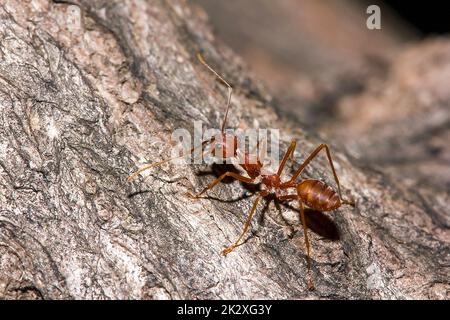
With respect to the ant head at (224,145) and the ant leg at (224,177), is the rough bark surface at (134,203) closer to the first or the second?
the ant leg at (224,177)

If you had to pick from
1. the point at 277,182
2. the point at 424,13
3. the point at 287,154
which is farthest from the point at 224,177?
the point at 424,13

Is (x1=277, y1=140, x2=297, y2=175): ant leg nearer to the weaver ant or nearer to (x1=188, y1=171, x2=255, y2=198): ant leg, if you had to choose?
the weaver ant

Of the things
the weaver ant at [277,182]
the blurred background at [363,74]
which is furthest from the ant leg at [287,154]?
the blurred background at [363,74]

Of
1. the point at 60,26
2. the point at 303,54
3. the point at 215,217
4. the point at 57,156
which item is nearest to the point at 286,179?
the point at 215,217

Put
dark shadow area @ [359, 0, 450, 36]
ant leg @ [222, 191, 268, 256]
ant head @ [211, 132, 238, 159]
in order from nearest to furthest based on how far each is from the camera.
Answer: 1. ant leg @ [222, 191, 268, 256]
2. ant head @ [211, 132, 238, 159]
3. dark shadow area @ [359, 0, 450, 36]

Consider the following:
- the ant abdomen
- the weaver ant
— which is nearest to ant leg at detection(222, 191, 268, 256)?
the weaver ant
